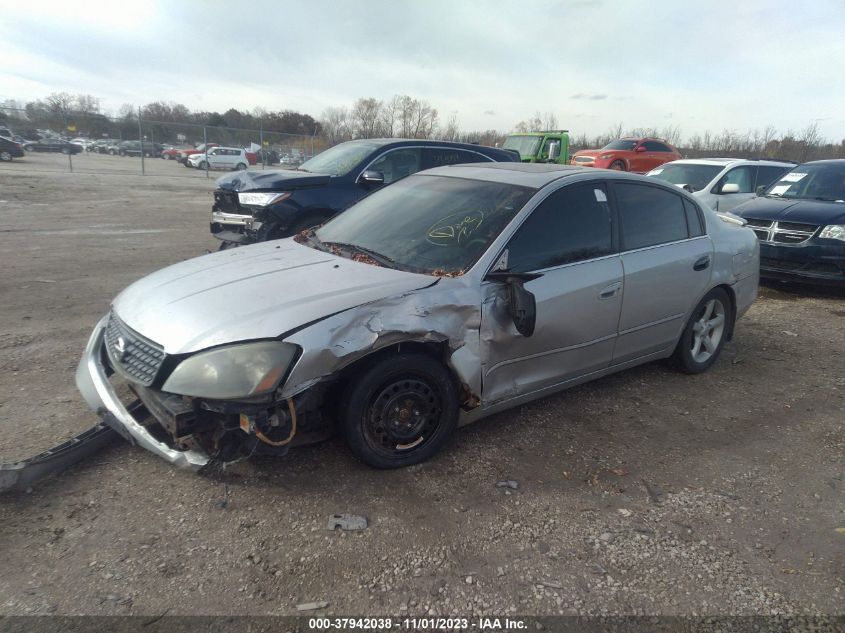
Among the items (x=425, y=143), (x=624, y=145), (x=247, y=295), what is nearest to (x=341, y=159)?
(x=425, y=143)

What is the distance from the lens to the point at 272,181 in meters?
6.90

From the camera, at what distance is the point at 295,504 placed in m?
2.71

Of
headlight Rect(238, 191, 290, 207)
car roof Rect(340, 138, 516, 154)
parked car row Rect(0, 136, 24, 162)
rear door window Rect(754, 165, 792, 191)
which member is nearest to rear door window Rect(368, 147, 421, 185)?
car roof Rect(340, 138, 516, 154)

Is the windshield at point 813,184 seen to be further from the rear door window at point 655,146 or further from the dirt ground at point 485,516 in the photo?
the rear door window at point 655,146

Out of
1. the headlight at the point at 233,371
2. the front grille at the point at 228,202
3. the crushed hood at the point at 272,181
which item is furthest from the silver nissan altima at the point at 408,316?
the front grille at the point at 228,202

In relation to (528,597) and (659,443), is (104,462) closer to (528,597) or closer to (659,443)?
(528,597)

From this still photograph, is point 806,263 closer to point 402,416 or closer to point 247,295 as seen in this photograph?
point 402,416

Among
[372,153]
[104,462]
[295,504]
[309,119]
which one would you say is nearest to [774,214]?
[372,153]

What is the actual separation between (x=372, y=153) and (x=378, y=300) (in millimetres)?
5051

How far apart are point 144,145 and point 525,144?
23.7 metres

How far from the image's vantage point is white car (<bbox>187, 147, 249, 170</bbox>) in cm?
3219

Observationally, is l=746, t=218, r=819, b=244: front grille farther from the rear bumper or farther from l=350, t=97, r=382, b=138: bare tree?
l=350, t=97, r=382, b=138: bare tree

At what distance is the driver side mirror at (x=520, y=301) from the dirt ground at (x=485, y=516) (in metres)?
0.77

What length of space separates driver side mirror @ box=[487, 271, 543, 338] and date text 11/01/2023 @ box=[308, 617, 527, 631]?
4.94 feet
